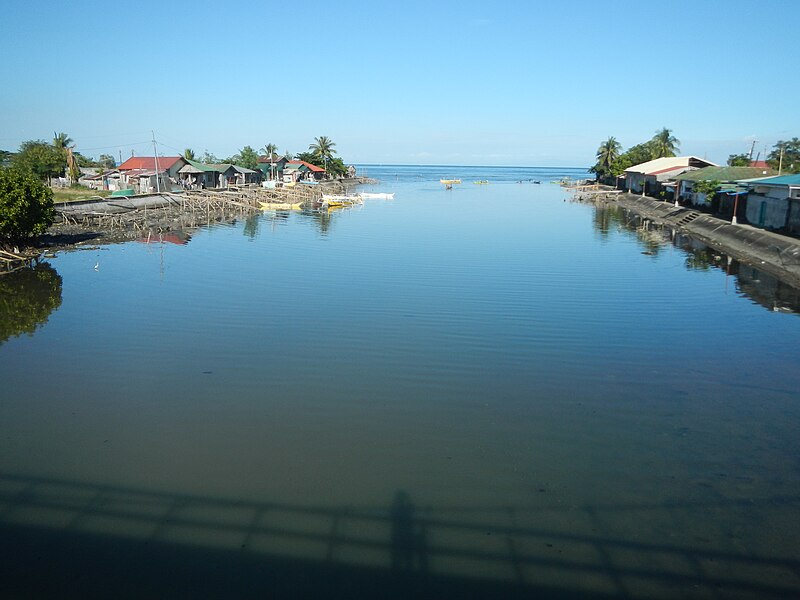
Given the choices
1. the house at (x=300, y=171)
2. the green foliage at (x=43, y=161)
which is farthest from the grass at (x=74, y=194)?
the house at (x=300, y=171)

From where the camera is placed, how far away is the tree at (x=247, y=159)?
7712 centimetres

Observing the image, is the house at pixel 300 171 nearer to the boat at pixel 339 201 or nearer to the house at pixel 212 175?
the house at pixel 212 175

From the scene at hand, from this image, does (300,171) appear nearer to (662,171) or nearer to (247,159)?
(247,159)

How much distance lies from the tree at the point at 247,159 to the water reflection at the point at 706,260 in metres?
46.4

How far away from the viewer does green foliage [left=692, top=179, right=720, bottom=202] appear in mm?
38875

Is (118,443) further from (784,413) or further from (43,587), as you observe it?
(784,413)

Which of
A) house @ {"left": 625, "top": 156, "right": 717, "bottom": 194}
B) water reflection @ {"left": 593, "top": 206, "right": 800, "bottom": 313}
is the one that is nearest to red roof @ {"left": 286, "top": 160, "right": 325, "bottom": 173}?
house @ {"left": 625, "top": 156, "right": 717, "bottom": 194}

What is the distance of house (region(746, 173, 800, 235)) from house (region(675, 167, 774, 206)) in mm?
4698

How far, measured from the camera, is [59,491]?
8.32m

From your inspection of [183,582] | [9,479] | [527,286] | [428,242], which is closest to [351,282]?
[527,286]

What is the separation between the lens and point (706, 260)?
27.5m

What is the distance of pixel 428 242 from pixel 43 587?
27.5 metres

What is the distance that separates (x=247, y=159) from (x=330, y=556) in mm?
76818

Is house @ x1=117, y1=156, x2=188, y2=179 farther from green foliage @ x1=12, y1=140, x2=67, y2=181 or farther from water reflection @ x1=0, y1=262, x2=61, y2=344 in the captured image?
water reflection @ x1=0, y1=262, x2=61, y2=344
